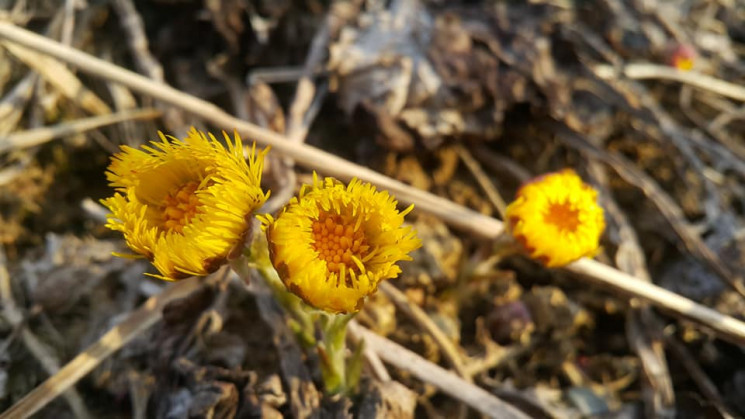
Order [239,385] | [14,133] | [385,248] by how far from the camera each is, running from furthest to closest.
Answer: [14,133] < [239,385] < [385,248]

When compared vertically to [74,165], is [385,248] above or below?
above

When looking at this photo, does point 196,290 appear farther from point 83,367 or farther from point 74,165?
point 74,165

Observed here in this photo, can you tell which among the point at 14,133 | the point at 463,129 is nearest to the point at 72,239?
the point at 14,133

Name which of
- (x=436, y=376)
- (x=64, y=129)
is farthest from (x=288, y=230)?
(x=64, y=129)

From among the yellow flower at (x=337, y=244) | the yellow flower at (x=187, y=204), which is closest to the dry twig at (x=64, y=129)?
the yellow flower at (x=187, y=204)

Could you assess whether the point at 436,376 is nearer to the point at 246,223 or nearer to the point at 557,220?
the point at 557,220

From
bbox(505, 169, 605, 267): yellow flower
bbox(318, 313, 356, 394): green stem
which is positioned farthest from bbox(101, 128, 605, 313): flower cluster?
bbox(505, 169, 605, 267): yellow flower

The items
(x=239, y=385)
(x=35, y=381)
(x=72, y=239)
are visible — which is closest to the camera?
(x=239, y=385)

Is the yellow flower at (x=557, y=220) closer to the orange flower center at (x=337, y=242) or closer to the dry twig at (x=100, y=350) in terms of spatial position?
the orange flower center at (x=337, y=242)
